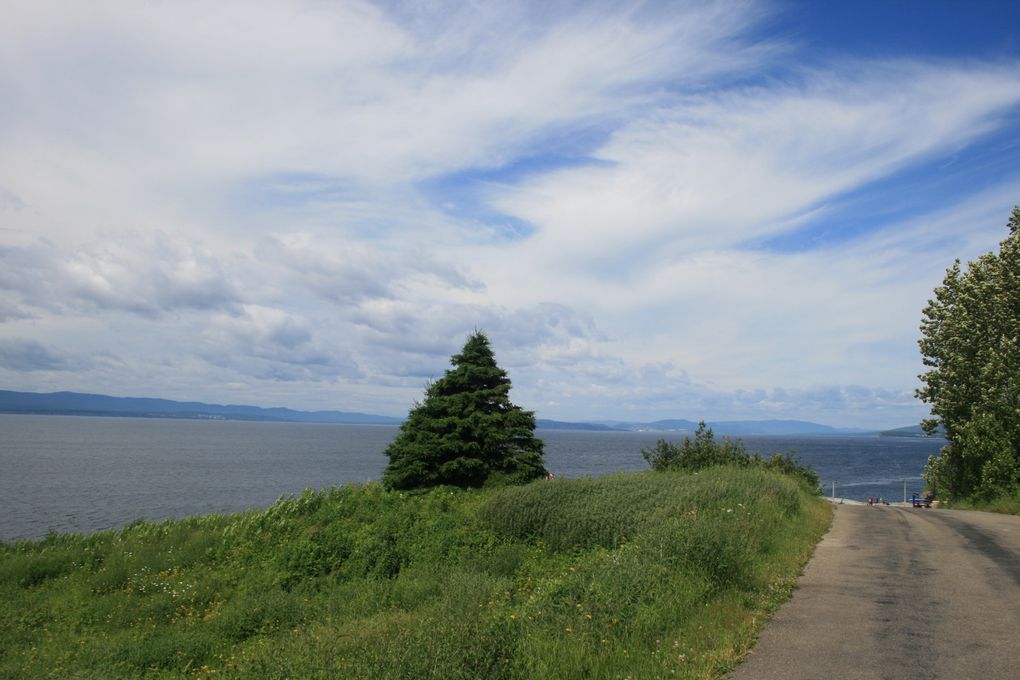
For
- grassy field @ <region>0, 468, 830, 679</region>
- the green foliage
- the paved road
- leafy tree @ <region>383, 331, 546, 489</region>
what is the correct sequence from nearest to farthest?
the paved road
grassy field @ <region>0, 468, 830, 679</region>
leafy tree @ <region>383, 331, 546, 489</region>
the green foliage

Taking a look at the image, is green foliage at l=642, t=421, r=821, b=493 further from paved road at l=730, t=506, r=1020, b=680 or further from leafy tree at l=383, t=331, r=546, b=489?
paved road at l=730, t=506, r=1020, b=680

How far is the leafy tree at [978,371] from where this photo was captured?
26.0 m

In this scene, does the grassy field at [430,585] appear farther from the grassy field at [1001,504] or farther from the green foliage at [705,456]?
the green foliage at [705,456]

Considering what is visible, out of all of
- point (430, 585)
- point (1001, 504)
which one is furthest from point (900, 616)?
point (1001, 504)

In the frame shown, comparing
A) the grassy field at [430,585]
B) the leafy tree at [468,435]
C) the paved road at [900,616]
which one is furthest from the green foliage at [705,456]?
the paved road at [900,616]

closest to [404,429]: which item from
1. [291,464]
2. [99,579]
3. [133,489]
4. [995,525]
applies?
[99,579]

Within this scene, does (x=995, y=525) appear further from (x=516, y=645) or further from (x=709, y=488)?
(x=516, y=645)

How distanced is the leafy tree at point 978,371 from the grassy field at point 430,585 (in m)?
9.01

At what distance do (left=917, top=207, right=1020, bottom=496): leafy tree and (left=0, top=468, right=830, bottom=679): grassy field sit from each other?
9014 mm

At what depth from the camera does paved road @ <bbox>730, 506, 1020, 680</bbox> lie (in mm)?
6973

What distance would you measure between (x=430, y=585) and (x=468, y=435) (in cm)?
1450

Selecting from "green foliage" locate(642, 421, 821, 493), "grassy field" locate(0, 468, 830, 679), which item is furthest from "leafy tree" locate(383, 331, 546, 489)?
"green foliage" locate(642, 421, 821, 493)

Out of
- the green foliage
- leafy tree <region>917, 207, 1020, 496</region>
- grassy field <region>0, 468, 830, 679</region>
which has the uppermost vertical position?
leafy tree <region>917, 207, 1020, 496</region>

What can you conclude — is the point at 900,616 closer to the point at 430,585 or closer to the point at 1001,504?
the point at 430,585
